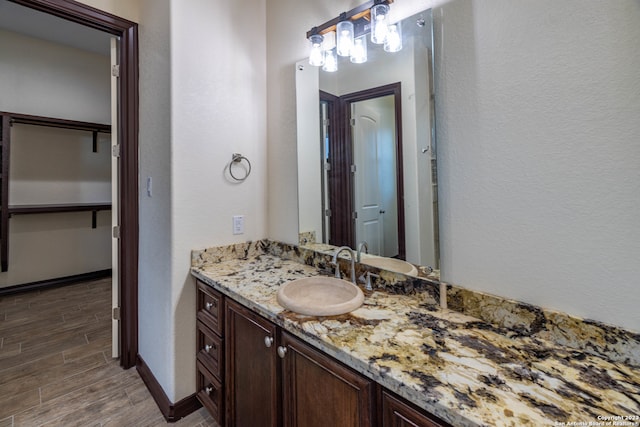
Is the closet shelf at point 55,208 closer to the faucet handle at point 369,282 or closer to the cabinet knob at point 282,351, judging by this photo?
the cabinet knob at point 282,351

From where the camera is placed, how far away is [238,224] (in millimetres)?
1717

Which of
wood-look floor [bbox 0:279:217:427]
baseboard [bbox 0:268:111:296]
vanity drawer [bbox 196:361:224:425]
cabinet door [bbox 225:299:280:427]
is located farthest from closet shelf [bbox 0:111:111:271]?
cabinet door [bbox 225:299:280:427]

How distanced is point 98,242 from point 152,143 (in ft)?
10.1

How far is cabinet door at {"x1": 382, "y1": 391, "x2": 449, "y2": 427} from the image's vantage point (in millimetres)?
600

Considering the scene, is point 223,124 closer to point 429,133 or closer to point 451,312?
point 429,133

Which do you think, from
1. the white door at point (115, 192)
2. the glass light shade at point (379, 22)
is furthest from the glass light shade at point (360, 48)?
the white door at point (115, 192)

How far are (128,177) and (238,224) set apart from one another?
2.76 feet

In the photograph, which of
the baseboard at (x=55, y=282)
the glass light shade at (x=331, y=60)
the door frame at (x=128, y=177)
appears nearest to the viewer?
the glass light shade at (x=331, y=60)

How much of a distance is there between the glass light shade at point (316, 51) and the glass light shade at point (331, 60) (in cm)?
2

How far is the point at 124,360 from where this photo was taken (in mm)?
1911

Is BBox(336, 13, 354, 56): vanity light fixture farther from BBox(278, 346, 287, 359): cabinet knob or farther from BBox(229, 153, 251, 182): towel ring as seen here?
BBox(278, 346, 287, 359): cabinet knob

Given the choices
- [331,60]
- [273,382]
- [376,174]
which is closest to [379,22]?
[331,60]

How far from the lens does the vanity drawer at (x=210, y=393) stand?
1326 mm

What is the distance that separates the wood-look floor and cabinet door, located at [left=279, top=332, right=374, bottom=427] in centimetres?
89
